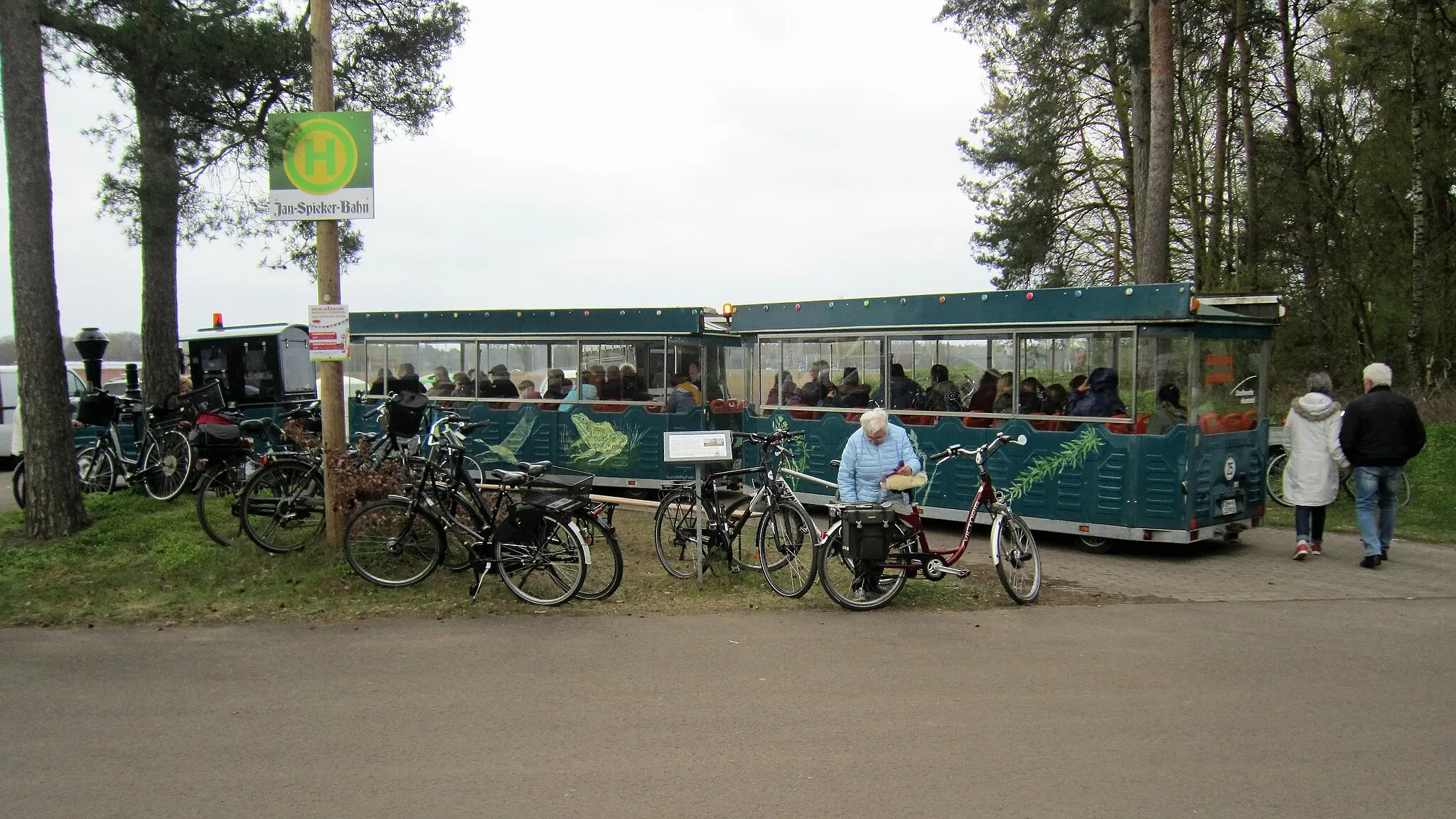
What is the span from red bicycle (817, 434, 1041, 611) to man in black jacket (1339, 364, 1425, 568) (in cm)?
369

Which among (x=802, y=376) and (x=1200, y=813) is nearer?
(x=1200, y=813)

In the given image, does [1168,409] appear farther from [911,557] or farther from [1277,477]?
[1277,477]

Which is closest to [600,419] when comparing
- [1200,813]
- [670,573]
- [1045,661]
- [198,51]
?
[670,573]

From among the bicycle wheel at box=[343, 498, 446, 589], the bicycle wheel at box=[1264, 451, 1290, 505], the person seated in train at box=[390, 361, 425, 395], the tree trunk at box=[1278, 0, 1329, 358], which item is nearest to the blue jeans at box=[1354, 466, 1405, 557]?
the bicycle wheel at box=[1264, 451, 1290, 505]

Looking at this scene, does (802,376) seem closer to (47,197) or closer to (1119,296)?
(1119,296)

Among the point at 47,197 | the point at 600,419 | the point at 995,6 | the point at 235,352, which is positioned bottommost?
the point at 600,419

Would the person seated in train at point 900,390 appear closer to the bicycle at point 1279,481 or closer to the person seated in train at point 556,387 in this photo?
the person seated in train at point 556,387

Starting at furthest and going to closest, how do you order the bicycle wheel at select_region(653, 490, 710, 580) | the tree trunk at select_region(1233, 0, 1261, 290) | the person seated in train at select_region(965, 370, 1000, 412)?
the tree trunk at select_region(1233, 0, 1261, 290) → the person seated in train at select_region(965, 370, 1000, 412) → the bicycle wheel at select_region(653, 490, 710, 580)

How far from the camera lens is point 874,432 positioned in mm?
7840

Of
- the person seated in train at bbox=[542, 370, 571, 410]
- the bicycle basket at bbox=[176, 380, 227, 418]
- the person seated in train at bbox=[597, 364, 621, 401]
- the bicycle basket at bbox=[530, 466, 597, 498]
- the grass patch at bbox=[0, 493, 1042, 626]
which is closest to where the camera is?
the grass patch at bbox=[0, 493, 1042, 626]

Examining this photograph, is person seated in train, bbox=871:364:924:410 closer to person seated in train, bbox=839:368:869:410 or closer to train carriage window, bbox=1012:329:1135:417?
person seated in train, bbox=839:368:869:410

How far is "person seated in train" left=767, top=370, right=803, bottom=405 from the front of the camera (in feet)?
42.5

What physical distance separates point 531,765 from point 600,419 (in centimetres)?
919

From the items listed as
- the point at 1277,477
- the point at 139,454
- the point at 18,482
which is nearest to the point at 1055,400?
the point at 1277,477
